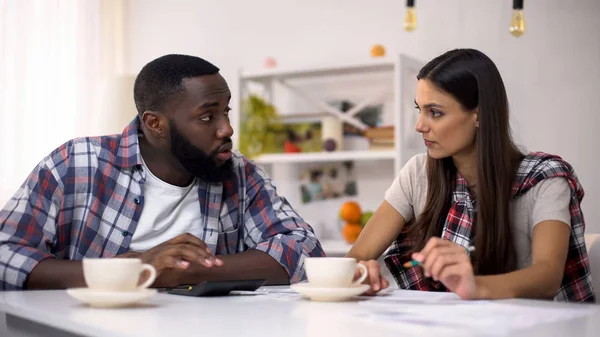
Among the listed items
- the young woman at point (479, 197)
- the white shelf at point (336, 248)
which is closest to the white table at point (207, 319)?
the young woman at point (479, 197)

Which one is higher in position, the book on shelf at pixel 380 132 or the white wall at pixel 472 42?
the white wall at pixel 472 42

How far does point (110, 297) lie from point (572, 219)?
1.03m

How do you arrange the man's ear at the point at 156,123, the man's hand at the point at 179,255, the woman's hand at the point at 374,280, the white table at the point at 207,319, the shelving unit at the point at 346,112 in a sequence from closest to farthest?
the white table at the point at 207,319, the woman's hand at the point at 374,280, the man's hand at the point at 179,255, the man's ear at the point at 156,123, the shelving unit at the point at 346,112

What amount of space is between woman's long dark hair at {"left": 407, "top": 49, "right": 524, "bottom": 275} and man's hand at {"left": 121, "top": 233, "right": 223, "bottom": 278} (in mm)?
A: 561

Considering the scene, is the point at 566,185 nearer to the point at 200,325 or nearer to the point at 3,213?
the point at 200,325

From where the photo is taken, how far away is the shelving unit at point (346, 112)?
329cm

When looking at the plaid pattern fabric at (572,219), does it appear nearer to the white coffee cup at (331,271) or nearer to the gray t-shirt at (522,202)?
the gray t-shirt at (522,202)

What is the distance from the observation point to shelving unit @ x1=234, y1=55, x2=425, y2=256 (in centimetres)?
329

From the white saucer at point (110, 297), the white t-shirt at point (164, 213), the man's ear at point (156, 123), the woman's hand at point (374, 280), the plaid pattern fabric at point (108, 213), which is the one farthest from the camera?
→ the man's ear at point (156, 123)

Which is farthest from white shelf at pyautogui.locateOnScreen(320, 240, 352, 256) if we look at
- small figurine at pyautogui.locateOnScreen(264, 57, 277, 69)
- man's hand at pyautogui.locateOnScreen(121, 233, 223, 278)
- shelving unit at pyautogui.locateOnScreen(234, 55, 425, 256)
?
man's hand at pyautogui.locateOnScreen(121, 233, 223, 278)

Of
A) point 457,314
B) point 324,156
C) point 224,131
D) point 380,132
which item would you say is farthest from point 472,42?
point 457,314

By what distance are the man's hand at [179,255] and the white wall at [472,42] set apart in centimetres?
198

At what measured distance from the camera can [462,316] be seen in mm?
991

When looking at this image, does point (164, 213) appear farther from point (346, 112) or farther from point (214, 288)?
point (346, 112)
